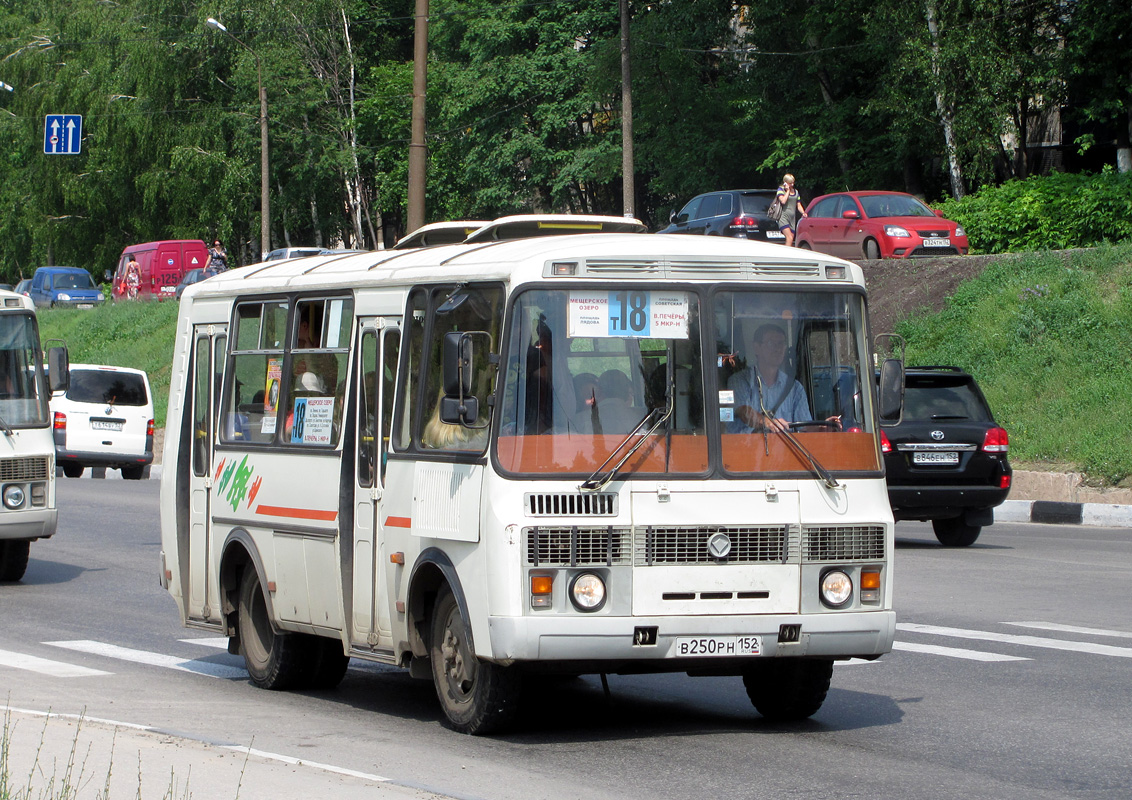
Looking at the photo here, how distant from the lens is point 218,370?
411 inches

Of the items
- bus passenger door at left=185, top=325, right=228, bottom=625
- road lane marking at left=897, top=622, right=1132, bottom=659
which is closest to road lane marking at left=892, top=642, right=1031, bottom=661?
road lane marking at left=897, top=622, right=1132, bottom=659

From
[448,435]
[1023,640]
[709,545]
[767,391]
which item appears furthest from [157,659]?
[1023,640]

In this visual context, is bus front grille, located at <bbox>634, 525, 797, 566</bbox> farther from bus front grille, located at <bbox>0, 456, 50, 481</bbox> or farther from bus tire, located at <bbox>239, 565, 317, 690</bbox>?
bus front grille, located at <bbox>0, 456, 50, 481</bbox>

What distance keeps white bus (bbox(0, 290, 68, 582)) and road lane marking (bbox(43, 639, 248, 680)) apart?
3.59 meters

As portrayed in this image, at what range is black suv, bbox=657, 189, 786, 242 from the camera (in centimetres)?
3353

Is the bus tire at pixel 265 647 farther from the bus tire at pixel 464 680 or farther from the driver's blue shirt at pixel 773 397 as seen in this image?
the driver's blue shirt at pixel 773 397

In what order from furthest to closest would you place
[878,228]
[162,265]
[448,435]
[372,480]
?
[162,265] < [878,228] < [372,480] < [448,435]

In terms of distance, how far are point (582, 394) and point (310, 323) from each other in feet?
7.86

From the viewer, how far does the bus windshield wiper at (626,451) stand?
24.5 ft

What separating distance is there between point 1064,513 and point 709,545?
14.0 m

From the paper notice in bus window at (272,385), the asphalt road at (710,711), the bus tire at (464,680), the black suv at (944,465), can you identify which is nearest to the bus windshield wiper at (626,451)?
the bus tire at (464,680)

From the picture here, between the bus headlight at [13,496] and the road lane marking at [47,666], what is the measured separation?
412 centimetres

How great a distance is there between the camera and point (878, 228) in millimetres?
30328

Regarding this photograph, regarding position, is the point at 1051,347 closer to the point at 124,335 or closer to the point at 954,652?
the point at 954,652
